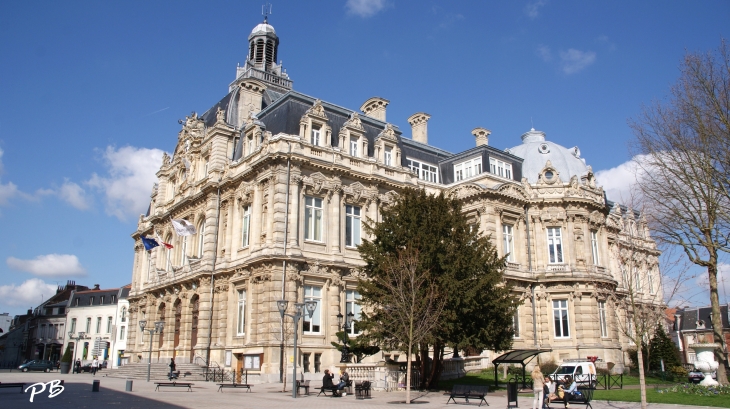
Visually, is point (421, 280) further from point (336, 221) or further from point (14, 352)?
point (14, 352)

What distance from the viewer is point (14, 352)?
312ft

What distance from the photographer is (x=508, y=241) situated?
137 feet

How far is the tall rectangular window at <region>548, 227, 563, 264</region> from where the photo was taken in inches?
1662

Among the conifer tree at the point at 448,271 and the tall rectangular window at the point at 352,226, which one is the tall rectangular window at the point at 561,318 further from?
the tall rectangular window at the point at 352,226

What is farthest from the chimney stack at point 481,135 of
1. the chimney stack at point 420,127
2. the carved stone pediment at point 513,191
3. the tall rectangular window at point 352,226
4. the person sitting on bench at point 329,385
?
the person sitting on bench at point 329,385

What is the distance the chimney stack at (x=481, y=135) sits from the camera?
50.0 metres

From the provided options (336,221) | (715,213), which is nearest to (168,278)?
(336,221)

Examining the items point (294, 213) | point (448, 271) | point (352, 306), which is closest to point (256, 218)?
point (294, 213)

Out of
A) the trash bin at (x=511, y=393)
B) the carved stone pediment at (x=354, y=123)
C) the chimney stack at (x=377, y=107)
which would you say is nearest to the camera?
the trash bin at (x=511, y=393)

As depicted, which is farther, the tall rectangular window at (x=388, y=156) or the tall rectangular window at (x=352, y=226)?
the tall rectangular window at (x=388, y=156)

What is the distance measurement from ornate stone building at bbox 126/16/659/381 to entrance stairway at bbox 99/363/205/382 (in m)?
1.05

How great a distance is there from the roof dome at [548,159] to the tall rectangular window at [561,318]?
30.9ft

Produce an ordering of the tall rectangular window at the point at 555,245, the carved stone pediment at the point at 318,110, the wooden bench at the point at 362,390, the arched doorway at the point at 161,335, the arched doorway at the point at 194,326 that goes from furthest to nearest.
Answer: the tall rectangular window at the point at 555,245 → the arched doorway at the point at 161,335 → the arched doorway at the point at 194,326 → the carved stone pediment at the point at 318,110 → the wooden bench at the point at 362,390

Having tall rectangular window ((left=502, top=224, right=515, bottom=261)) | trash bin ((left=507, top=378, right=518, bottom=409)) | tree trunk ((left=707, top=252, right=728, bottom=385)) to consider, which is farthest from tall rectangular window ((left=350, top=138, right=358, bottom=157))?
trash bin ((left=507, top=378, right=518, bottom=409))
